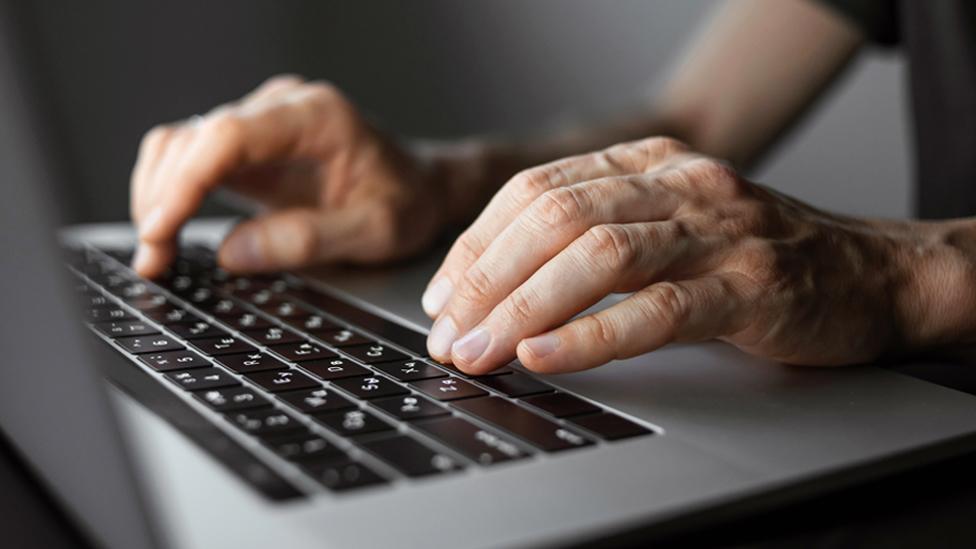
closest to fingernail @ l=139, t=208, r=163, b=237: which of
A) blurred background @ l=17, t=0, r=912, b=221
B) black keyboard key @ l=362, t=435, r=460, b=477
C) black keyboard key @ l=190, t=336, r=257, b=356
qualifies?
black keyboard key @ l=190, t=336, r=257, b=356

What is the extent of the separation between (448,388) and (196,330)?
20 cm

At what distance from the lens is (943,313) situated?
63cm

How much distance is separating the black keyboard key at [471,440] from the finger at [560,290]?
3.0 inches

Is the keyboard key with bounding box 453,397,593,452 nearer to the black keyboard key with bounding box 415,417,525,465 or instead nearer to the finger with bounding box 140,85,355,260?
the black keyboard key with bounding box 415,417,525,465

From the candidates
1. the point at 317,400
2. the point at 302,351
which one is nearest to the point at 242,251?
the point at 302,351

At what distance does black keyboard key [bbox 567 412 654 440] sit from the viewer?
45 cm

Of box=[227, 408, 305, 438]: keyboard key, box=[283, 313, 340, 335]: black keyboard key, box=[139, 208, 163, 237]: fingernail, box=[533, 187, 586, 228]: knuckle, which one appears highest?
box=[533, 187, 586, 228]: knuckle

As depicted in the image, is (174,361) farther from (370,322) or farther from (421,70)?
(421,70)

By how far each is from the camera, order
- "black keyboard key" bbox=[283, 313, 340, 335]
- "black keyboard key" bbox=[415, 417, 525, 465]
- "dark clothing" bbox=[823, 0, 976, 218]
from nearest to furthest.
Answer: "black keyboard key" bbox=[415, 417, 525, 465]
"black keyboard key" bbox=[283, 313, 340, 335]
"dark clothing" bbox=[823, 0, 976, 218]

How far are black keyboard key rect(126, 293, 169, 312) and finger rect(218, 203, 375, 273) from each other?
111 millimetres

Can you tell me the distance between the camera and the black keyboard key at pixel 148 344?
563 millimetres

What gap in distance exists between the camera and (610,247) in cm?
53

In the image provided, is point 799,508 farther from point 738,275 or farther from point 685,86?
point 685,86

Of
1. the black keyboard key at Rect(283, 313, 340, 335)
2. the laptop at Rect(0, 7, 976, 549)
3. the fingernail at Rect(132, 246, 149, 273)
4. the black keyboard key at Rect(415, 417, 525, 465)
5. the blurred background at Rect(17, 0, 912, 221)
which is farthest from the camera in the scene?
the blurred background at Rect(17, 0, 912, 221)
